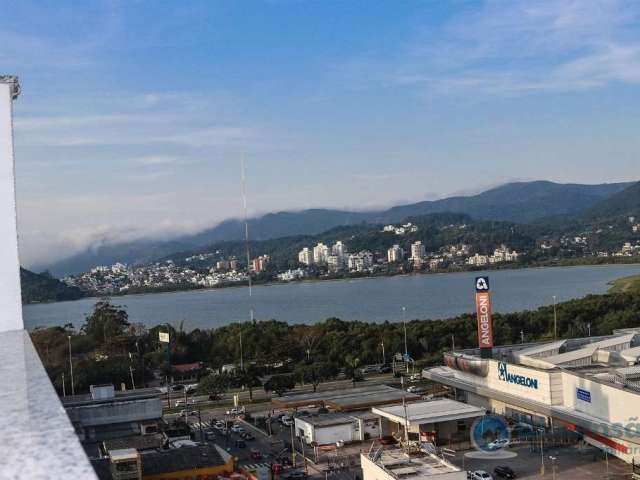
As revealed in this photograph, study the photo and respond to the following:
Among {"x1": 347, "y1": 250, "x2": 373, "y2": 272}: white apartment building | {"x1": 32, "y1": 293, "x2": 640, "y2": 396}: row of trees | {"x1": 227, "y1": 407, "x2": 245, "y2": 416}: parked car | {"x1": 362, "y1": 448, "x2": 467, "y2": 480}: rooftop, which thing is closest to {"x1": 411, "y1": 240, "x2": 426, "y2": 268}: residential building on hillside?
{"x1": 347, "y1": 250, "x2": 373, "y2": 272}: white apartment building

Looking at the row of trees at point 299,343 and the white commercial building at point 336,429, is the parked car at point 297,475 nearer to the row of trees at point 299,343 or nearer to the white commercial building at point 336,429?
the white commercial building at point 336,429

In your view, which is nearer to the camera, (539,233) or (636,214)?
(539,233)

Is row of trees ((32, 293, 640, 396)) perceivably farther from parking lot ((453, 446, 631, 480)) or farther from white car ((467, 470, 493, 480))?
white car ((467, 470, 493, 480))

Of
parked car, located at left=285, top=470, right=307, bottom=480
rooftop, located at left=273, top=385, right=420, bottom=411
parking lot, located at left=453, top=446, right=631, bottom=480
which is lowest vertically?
parked car, located at left=285, top=470, right=307, bottom=480

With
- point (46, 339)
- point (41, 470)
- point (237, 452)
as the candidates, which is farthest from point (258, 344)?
point (41, 470)

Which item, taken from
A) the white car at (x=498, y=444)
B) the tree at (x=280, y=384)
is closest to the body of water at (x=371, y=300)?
the tree at (x=280, y=384)

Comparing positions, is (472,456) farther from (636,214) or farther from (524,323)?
(636,214)

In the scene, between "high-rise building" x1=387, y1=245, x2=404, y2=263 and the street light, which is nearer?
the street light
